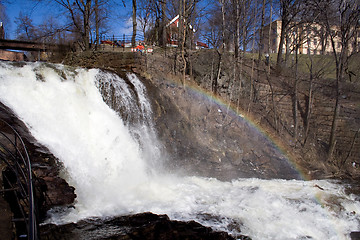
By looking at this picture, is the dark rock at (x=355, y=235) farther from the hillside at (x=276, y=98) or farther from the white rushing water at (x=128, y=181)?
the hillside at (x=276, y=98)

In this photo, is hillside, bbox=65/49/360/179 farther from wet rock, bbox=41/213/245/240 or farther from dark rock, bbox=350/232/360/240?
wet rock, bbox=41/213/245/240

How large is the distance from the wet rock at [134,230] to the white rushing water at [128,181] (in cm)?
39

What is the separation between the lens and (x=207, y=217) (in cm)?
668

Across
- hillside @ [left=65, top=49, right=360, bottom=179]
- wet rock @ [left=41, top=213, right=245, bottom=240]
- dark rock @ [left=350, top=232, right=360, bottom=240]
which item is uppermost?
hillside @ [left=65, top=49, right=360, bottom=179]

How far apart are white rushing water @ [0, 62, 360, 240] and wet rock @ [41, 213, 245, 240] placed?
39cm

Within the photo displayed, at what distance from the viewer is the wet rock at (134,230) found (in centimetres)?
518

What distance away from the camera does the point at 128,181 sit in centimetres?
856

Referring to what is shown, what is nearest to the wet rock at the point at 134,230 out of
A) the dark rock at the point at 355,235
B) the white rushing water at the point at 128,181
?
the white rushing water at the point at 128,181

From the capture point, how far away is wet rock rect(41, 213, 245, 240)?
5.18 meters

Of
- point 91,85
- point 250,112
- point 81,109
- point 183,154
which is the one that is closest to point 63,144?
point 81,109

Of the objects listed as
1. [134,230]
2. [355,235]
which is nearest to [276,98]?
[355,235]

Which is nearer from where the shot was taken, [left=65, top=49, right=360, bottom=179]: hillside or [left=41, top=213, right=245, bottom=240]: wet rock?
[left=41, top=213, right=245, bottom=240]: wet rock

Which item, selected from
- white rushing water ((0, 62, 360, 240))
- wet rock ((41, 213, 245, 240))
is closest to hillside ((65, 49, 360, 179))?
white rushing water ((0, 62, 360, 240))

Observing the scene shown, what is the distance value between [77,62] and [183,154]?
10.8 metres
